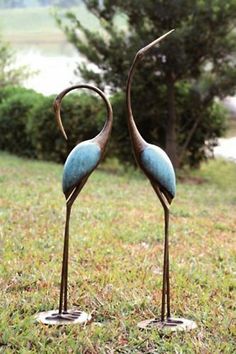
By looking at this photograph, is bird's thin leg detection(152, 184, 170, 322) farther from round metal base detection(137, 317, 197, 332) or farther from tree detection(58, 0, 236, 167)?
tree detection(58, 0, 236, 167)

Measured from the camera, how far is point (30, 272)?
13.3 ft

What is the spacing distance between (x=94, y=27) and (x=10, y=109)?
8.72 ft

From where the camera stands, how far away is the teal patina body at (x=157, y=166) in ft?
10.3

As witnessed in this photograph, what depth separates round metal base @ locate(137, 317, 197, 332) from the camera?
319 centimetres

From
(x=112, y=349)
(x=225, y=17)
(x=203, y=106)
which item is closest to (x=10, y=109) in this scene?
(x=203, y=106)

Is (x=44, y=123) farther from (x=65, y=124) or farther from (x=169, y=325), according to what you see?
(x=169, y=325)

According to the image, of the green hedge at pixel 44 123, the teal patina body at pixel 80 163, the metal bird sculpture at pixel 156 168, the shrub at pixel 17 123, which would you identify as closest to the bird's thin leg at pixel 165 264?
the metal bird sculpture at pixel 156 168

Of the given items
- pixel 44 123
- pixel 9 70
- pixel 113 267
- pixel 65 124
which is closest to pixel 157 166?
pixel 113 267

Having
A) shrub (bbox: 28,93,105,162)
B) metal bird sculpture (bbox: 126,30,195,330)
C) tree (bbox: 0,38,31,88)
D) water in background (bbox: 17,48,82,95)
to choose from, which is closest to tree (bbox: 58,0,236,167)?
shrub (bbox: 28,93,105,162)

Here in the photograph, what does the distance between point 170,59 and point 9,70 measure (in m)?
7.10

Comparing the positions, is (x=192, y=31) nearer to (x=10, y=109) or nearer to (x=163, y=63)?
(x=163, y=63)

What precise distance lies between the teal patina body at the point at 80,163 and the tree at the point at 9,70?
1208 centimetres

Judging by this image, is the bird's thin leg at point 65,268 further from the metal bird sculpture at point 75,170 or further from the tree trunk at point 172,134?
the tree trunk at point 172,134

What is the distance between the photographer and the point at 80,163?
10.3 ft
